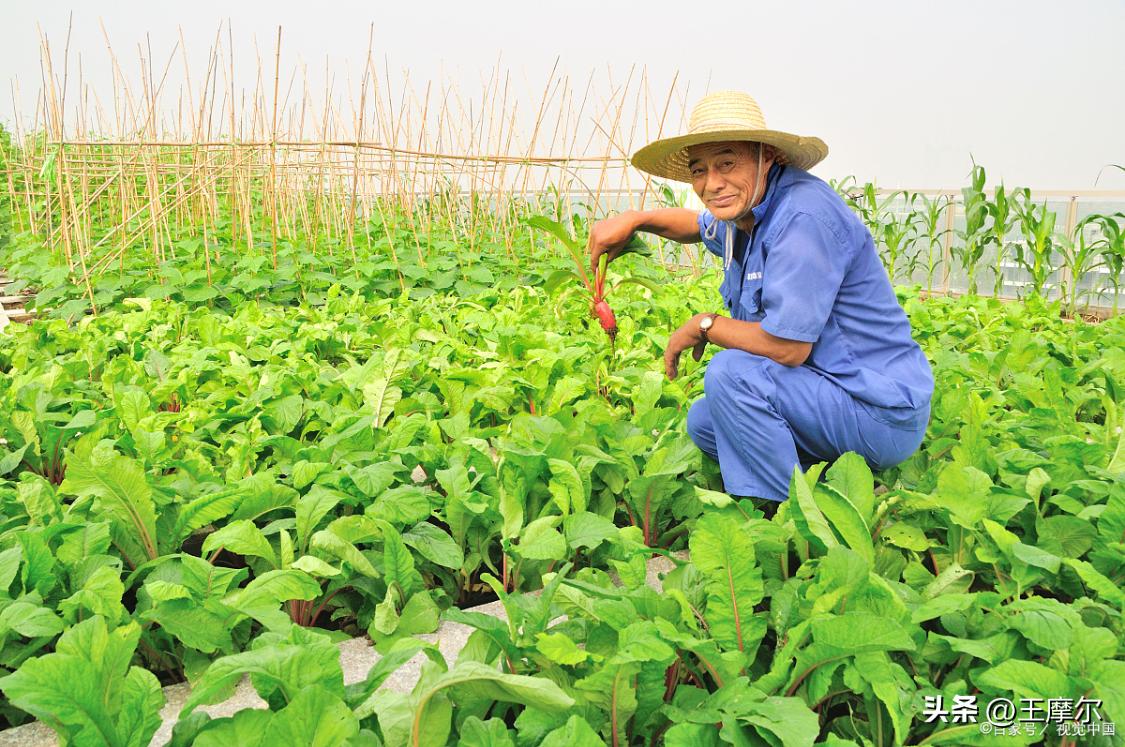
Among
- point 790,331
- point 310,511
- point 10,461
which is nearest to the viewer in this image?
point 310,511

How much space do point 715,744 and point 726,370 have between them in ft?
3.01

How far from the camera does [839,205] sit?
1903 mm

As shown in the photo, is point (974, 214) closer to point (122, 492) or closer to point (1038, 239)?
point (1038, 239)

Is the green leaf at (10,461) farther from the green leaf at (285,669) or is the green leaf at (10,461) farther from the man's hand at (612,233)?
the man's hand at (612,233)

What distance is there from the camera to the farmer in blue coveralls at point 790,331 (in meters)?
1.83

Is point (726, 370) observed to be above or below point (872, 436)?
above

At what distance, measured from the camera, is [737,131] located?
1857 mm

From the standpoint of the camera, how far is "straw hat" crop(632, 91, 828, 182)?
74.1 inches

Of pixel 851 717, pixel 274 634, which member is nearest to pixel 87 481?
pixel 274 634

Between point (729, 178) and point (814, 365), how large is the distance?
19.4 inches

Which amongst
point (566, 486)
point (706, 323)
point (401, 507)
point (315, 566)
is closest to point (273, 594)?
point (315, 566)

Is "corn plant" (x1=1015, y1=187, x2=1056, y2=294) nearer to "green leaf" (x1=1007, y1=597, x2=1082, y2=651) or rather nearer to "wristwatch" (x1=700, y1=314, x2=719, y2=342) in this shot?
"wristwatch" (x1=700, y1=314, x2=719, y2=342)

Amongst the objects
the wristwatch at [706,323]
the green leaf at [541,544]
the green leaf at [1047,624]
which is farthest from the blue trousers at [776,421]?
the green leaf at [1047,624]

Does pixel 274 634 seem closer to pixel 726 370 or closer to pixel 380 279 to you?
pixel 726 370
